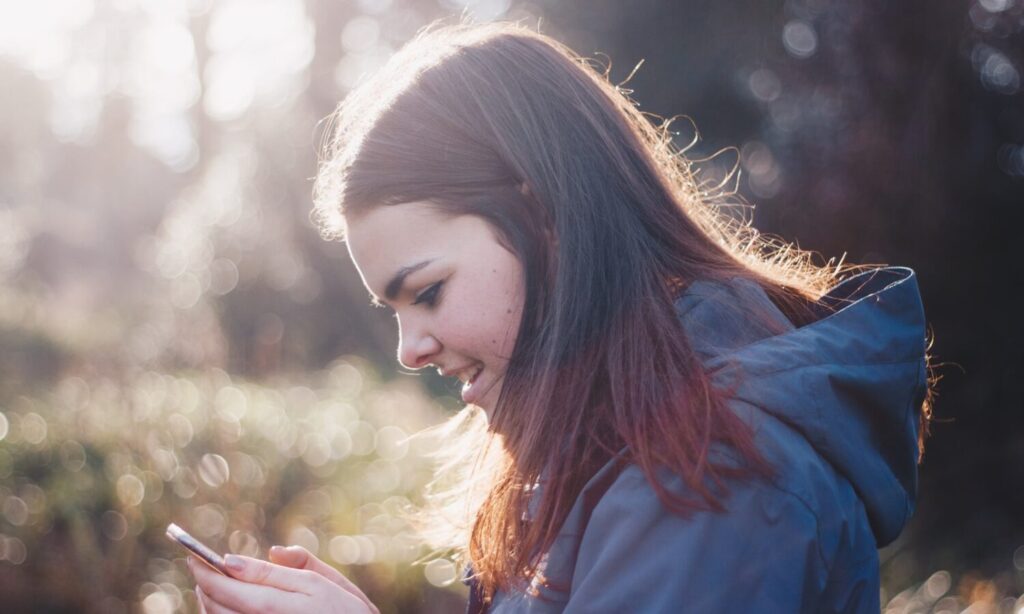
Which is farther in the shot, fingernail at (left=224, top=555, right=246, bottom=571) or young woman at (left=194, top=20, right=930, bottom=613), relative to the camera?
fingernail at (left=224, top=555, right=246, bottom=571)

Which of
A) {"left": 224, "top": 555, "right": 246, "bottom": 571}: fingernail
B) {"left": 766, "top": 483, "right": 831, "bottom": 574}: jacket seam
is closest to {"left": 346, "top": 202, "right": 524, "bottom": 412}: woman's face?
{"left": 224, "top": 555, "right": 246, "bottom": 571}: fingernail

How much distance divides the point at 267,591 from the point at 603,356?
0.79 m

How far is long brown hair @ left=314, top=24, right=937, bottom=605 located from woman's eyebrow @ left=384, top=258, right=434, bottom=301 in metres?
0.13

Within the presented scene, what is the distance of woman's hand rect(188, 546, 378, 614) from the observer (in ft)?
5.90

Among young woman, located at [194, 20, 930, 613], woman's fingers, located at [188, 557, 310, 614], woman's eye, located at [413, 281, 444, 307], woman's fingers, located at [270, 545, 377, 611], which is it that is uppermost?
young woman, located at [194, 20, 930, 613]

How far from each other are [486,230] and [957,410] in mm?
7252

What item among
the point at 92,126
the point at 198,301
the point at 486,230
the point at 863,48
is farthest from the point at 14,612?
the point at 92,126

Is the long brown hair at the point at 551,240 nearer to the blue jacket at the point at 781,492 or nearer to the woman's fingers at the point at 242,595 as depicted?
the blue jacket at the point at 781,492

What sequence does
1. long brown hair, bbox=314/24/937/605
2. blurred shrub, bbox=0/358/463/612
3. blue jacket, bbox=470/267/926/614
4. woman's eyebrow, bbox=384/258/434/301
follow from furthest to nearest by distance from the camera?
blurred shrub, bbox=0/358/463/612 < woman's eyebrow, bbox=384/258/434/301 < long brown hair, bbox=314/24/937/605 < blue jacket, bbox=470/267/926/614

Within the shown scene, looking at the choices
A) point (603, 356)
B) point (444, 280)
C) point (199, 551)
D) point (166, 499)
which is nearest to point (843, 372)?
point (603, 356)

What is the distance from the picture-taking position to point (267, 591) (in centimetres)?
180

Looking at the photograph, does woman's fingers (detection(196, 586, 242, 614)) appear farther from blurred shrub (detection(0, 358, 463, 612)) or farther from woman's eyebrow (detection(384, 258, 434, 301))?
blurred shrub (detection(0, 358, 463, 612))

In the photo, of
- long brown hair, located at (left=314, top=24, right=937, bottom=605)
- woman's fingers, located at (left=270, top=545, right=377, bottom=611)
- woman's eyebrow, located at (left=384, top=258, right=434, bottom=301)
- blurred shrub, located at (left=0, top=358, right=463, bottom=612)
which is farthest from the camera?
blurred shrub, located at (left=0, top=358, right=463, bottom=612)

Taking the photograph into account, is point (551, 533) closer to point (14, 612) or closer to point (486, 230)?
point (486, 230)
